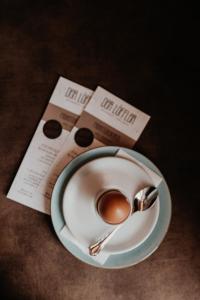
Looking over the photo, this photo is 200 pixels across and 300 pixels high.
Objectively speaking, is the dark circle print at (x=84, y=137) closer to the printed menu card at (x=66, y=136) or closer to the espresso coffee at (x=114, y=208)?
the printed menu card at (x=66, y=136)

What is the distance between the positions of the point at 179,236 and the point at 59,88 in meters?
0.35

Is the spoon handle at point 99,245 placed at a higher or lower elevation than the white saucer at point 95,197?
lower

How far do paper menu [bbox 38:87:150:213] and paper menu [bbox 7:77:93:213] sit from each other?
0.4 inches

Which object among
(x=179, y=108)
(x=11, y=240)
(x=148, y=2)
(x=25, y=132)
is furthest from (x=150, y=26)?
(x=11, y=240)

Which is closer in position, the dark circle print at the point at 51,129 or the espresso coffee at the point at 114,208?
the espresso coffee at the point at 114,208

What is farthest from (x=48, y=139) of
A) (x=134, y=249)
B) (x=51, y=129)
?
(x=134, y=249)

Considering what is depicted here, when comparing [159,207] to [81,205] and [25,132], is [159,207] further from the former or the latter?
[25,132]

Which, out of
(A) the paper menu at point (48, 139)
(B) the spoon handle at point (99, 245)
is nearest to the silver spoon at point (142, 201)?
(B) the spoon handle at point (99, 245)

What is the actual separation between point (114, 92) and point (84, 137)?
0.33 feet

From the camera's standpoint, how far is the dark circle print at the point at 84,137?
78 centimetres

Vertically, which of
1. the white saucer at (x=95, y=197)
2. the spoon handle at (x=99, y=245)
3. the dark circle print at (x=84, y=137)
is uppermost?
the dark circle print at (x=84, y=137)

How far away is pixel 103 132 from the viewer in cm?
78

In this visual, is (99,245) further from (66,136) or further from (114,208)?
(66,136)

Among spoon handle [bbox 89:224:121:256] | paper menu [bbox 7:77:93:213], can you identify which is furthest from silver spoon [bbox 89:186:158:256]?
paper menu [bbox 7:77:93:213]
